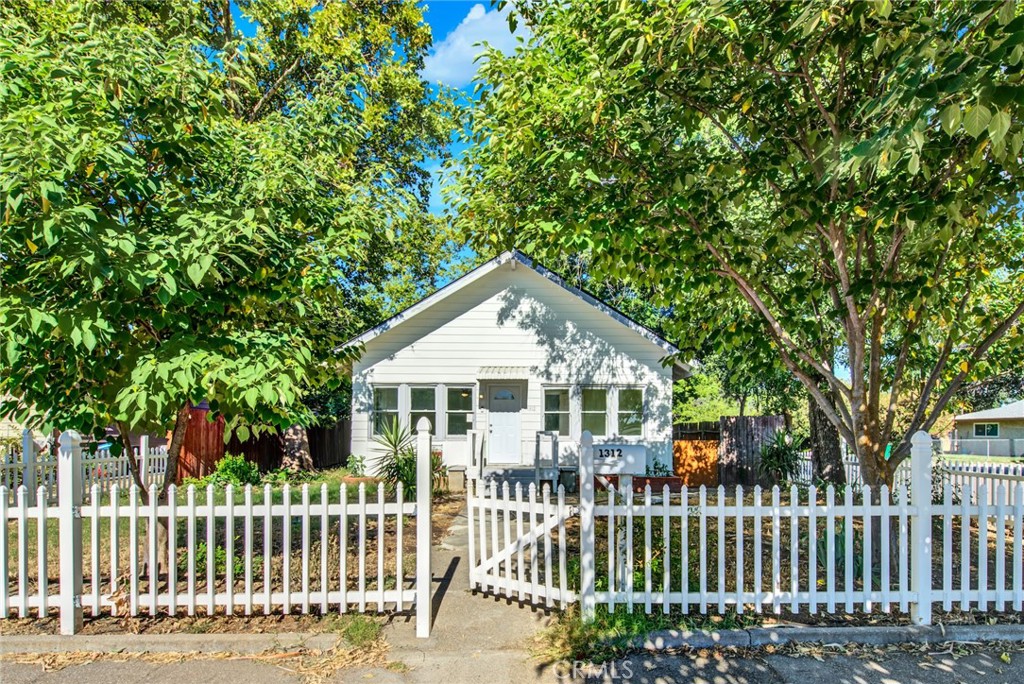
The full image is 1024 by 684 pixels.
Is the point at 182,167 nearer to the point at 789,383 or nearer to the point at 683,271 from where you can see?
the point at 683,271

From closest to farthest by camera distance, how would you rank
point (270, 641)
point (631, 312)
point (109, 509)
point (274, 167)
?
point (270, 641)
point (109, 509)
point (274, 167)
point (631, 312)

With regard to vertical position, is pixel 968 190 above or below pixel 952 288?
above

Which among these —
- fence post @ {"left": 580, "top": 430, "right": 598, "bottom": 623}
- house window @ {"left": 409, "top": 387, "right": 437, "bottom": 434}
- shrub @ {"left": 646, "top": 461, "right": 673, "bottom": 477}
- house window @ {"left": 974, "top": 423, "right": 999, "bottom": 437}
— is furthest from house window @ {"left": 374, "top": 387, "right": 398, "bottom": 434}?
house window @ {"left": 974, "top": 423, "right": 999, "bottom": 437}

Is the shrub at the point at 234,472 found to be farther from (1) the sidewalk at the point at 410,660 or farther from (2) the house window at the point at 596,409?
(1) the sidewalk at the point at 410,660

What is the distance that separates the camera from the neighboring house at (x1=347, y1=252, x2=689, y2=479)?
14.6 metres

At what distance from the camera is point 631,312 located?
20688 mm

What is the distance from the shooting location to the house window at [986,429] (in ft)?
131

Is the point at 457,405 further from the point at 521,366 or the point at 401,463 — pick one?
the point at 401,463

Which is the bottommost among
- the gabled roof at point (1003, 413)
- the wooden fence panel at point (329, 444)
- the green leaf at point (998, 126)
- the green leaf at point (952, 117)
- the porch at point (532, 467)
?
the gabled roof at point (1003, 413)

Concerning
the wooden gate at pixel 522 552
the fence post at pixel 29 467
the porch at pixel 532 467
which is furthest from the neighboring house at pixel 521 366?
the wooden gate at pixel 522 552

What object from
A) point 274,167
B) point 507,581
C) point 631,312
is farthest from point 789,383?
point 274,167

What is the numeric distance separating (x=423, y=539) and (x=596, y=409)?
10.3 meters

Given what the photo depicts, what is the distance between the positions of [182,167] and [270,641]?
411 cm

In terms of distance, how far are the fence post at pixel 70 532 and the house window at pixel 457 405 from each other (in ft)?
32.9
